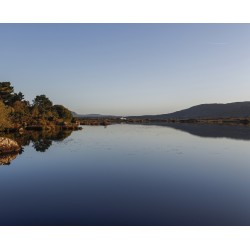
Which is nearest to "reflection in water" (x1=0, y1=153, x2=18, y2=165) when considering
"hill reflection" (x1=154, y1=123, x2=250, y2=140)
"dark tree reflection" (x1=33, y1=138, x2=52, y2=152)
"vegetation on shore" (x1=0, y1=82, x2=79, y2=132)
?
"dark tree reflection" (x1=33, y1=138, x2=52, y2=152)

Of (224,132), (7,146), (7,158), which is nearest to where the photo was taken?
(7,158)

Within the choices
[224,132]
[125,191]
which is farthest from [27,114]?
[125,191]

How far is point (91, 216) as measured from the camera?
13281 millimetres

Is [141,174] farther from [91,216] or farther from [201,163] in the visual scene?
[91,216]

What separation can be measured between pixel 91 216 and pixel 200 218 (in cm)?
511

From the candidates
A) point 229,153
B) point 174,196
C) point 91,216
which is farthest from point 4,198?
point 229,153

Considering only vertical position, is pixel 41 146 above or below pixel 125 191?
above

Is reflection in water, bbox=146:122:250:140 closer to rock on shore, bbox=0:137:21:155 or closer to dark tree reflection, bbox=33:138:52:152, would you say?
dark tree reflection, bbox=33:138:52:152

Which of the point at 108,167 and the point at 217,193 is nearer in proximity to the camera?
the point at 217,193

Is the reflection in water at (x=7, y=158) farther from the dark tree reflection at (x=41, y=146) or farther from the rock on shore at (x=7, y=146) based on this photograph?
the dark tree reflection at (x=41, y=146)

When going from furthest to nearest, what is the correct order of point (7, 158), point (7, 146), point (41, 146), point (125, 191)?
point (41, 146)
point (7, 146)
point (7, 158)
point (125, 191)

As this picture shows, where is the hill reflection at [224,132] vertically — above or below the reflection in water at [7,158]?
below

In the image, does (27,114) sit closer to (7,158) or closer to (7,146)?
(7,146)

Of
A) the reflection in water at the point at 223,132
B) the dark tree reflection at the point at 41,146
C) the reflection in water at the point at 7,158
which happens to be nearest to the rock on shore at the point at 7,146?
the reflection in water at the point at 7,158
